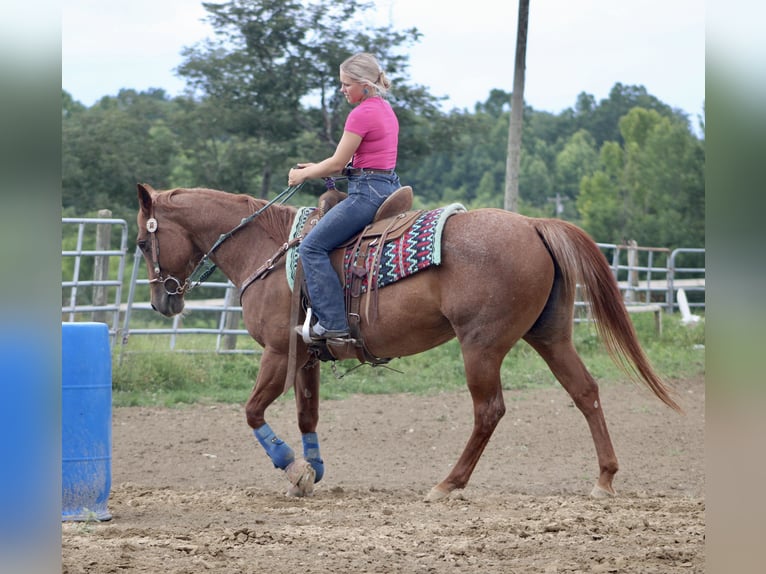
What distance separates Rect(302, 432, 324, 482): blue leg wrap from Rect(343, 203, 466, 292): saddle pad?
125 cm

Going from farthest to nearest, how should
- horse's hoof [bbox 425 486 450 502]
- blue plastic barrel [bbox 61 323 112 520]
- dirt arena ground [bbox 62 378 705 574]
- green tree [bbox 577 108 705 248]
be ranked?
green tree [bbox 577 108 705 248]
horse's hoof [bbox 425 486 450 502]
blue plastic barrel [bbox 61 323 112 520]
dirt arena ground [bbox 62 378 705 574]

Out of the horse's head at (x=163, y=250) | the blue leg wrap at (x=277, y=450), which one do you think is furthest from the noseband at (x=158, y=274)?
the blue leg wrap at (x=277, y=450)

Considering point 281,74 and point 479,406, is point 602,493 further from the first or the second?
point 281,74

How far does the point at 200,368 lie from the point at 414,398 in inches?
105

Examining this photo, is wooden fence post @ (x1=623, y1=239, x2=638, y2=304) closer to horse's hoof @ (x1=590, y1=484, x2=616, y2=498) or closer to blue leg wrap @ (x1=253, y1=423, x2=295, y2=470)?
horse's hoof @ (x1=590, y1=484, x2=616, y2=498)

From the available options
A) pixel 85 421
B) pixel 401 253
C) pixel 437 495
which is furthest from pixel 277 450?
pixel 401 253

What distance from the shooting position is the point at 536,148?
160 ft

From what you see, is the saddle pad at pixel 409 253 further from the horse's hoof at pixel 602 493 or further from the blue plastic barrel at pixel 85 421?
the horse's hoof at pixel 602 493

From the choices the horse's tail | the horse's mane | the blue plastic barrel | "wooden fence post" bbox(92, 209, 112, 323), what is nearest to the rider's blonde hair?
the horse's mane

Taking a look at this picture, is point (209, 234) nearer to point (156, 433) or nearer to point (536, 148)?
point (156, 433)

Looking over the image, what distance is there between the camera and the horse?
17.8 feet

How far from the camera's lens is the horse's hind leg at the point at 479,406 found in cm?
548

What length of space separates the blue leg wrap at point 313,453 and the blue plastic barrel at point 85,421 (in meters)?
1.48

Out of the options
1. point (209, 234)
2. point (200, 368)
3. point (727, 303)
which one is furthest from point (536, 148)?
point (727, 303)
